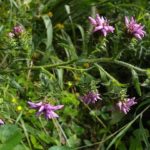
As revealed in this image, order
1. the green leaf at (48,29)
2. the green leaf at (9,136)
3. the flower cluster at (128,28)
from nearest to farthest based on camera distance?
1. the green leaf at (9,136)
2. the flower cluster at (128,28)
3. the green leaf at (48,29)

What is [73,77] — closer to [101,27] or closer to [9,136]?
[101,27]

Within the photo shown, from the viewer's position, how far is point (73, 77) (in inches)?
91.2

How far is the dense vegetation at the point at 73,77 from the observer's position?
1.59 m

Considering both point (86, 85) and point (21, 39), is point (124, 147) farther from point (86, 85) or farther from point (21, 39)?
point (21, 39)

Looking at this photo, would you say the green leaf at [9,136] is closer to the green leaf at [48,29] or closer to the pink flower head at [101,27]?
the pink flower head at [101,27]

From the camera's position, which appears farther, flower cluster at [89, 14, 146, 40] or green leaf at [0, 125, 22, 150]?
flower cluster at [89, 14, 146, 40]

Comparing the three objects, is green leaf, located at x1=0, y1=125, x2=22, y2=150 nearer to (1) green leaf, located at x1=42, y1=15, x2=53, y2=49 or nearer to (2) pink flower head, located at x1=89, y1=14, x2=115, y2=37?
(2) pink flower head, located at x1=89, y1=14, x2=115, y2=37

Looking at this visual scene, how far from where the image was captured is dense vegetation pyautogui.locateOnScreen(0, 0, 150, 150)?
159 centimetres

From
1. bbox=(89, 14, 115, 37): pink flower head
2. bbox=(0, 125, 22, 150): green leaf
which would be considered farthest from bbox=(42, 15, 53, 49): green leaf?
bbox=(0, 125, 22, 150): green leaf

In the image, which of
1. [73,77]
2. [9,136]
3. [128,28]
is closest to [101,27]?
[128,28]

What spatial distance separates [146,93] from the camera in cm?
234

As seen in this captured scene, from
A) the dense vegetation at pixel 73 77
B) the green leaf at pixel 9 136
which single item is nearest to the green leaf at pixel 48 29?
the dense vegetation at pixel 73 77

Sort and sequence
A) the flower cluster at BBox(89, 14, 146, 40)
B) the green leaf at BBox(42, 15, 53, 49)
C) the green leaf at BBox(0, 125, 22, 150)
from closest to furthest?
the green leaf at BBox(0, 125, 22, 150), the flower cluster at BBox(89, 14, 146, 40), the green leaf at BBox(42, 15, 53, 49)

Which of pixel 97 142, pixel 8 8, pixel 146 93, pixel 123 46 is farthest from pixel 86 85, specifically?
pixel 8 8
